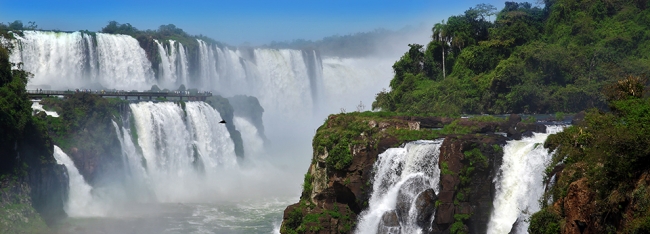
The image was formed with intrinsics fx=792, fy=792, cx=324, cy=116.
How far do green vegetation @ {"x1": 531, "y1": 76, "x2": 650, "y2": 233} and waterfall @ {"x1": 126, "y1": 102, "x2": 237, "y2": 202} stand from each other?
2851 centimetres

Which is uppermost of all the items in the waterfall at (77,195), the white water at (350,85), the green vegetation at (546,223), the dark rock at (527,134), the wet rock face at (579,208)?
the white water at (350,85)

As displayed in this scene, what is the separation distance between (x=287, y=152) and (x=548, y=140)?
1699 inches

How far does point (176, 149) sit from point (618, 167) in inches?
1449

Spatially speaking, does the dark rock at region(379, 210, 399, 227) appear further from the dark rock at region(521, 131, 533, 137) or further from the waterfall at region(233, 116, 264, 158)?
the waterfall at region(233, 116, 264, 158)

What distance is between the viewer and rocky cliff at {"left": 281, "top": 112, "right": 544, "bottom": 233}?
A: 91.8 feet

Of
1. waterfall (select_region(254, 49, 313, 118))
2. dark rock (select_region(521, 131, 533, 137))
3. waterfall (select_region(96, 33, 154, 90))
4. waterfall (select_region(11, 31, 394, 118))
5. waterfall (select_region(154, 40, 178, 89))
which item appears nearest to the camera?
dark rock (select_region(521, 131, 533, 137))

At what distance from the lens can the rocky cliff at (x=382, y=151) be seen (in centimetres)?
2798

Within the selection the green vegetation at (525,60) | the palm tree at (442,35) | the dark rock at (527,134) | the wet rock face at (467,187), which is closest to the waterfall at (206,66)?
the green vegetation at (525,60)

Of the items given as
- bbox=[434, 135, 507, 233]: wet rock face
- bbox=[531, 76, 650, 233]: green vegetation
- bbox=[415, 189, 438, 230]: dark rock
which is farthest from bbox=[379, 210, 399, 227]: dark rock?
bbox=[531, 76, 650, 233]: green vegetation

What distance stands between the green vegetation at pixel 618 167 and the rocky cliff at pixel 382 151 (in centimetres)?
422

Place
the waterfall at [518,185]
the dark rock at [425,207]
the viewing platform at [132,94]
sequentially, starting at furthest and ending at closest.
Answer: the viewing platform at [132,94], the dark rock at [425,207], the waterfall at [518,185]

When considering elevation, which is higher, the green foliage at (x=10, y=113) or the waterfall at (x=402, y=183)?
the green foliage at (x=10, y=113)

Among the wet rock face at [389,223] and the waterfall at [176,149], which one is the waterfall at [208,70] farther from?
the wet rock face at [389,223]

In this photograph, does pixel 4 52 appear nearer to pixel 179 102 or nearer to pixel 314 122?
pixel 179 102
